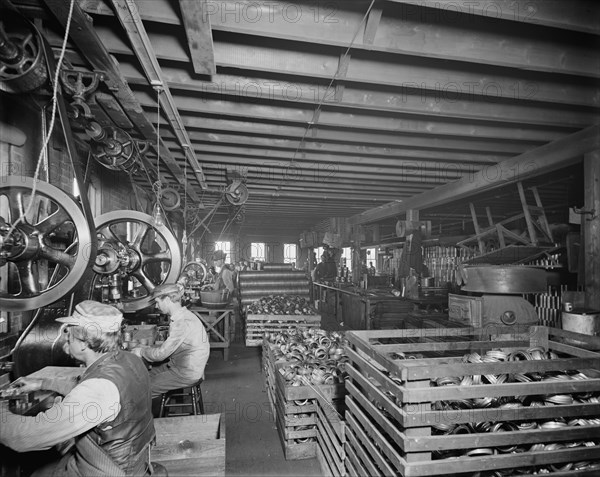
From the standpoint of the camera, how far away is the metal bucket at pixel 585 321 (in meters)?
3.29

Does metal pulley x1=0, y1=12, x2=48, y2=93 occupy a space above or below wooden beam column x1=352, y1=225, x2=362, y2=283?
above

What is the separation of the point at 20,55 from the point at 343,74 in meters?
2.41

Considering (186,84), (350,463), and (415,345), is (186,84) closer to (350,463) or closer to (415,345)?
(415,345)

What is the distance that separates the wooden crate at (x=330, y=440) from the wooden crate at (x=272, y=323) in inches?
129

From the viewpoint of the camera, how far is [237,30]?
7.86 feet

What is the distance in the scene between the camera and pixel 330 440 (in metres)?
2.88

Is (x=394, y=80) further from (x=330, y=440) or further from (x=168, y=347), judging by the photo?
(x=168, y=347)

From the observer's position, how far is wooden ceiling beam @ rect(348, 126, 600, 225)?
3943 mm

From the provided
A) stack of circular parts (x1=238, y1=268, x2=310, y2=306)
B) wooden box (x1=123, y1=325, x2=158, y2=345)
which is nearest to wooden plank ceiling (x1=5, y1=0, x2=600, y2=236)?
wooden box (x1=123, y1=325, x2=158, y2=345)

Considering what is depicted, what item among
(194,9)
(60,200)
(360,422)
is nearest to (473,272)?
(360,422)

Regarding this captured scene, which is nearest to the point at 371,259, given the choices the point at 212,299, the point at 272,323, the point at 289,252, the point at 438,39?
the point at 289,252

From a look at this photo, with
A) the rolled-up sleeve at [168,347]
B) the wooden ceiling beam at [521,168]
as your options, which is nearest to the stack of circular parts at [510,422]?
the rolled-up sleeve at [168,347]

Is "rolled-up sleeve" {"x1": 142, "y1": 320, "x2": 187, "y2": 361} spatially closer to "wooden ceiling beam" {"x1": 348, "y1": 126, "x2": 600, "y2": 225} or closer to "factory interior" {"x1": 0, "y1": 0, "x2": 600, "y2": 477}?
"factory interior" {"x1": 0, "y1": 0, "x2": 600, "y2": 477}

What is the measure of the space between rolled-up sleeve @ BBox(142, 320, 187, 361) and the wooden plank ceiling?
2326mm
